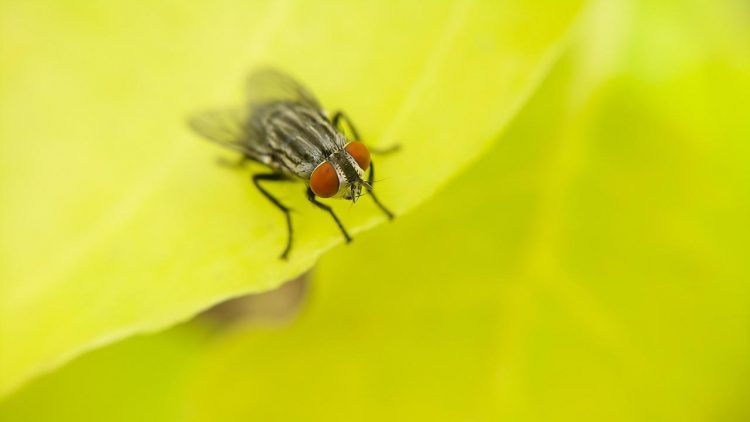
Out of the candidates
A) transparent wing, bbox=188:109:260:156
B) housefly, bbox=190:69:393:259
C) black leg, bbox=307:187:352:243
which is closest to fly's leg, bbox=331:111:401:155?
housefly, bbox=190:69:393:259

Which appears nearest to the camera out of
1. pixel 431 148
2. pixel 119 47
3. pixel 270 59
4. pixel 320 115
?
pixel 431 148

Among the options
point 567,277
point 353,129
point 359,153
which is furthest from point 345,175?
point 567,277

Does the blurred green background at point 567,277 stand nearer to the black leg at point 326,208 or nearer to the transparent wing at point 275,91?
the black leg at point 326,208

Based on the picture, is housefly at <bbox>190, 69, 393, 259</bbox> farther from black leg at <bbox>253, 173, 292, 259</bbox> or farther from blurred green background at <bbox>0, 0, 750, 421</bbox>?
blurred green background at <bbox>0, 0, 750, 421</bbox>

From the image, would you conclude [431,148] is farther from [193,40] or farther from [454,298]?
[193,40]

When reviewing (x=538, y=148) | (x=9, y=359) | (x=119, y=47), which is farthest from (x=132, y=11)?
(x=538, y=148)

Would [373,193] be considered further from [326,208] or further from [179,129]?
[179,129]
